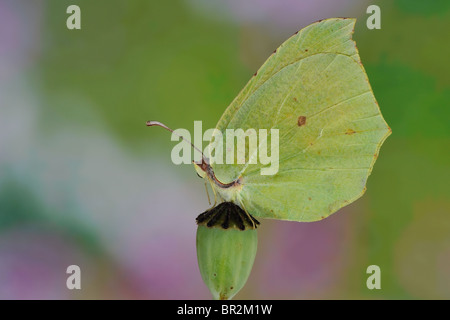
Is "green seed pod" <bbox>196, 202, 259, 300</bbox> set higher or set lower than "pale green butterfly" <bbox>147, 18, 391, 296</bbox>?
lower

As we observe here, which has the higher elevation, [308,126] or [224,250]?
[308,126]

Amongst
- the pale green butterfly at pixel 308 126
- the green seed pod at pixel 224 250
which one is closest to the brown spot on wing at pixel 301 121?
the pale green butterfly at pixel 308 126

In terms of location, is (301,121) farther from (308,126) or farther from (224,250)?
(224,250)

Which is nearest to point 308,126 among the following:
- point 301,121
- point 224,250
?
point 301,121

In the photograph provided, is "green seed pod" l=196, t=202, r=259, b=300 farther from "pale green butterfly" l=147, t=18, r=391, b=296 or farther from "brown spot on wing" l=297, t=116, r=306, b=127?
"brown spot on wing" l=297, t=116, r=306, b=127

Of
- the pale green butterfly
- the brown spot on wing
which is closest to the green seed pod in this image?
the pale green butterfly
